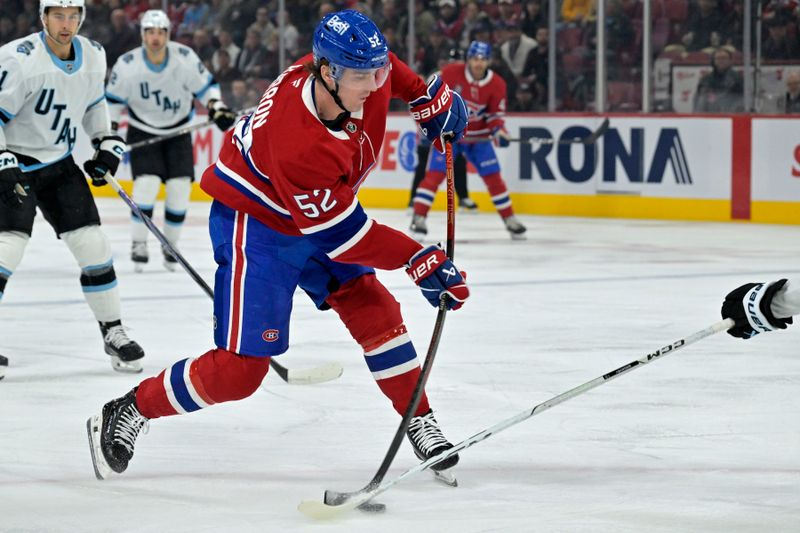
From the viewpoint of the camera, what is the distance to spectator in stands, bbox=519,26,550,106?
34.7 feet

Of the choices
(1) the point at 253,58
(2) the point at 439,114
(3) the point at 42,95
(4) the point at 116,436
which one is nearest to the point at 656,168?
(1) the point at 253,58

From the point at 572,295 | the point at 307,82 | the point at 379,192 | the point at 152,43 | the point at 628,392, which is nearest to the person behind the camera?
the point at 307,82

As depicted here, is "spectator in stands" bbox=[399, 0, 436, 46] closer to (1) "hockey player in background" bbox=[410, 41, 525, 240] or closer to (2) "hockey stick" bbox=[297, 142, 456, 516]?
(1) "hockey player in background" bbox=[410, 41, 525, 240]

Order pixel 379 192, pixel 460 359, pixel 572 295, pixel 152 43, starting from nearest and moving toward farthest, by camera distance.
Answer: pixel 460 359
pixel 572 295
pixel 152 43
pixel 379 192

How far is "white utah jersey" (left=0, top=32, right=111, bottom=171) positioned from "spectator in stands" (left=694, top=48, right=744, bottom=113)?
5.97 m

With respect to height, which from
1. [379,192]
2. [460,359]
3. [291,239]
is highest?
[291,239]

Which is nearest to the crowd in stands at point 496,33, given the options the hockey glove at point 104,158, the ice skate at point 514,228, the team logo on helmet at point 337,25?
the ice skate at point 514,228

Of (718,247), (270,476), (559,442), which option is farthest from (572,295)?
(270,476)

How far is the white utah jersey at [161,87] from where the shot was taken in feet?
23.7

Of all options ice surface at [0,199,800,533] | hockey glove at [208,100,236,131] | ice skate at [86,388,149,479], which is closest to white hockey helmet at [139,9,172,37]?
hockey glove at [208,100,236,131]

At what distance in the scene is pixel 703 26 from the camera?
973 centimetres

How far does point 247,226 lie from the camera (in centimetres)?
298

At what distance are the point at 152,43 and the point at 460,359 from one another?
10.6 feet

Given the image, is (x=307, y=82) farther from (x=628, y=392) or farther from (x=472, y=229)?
(x=472, y=229)
